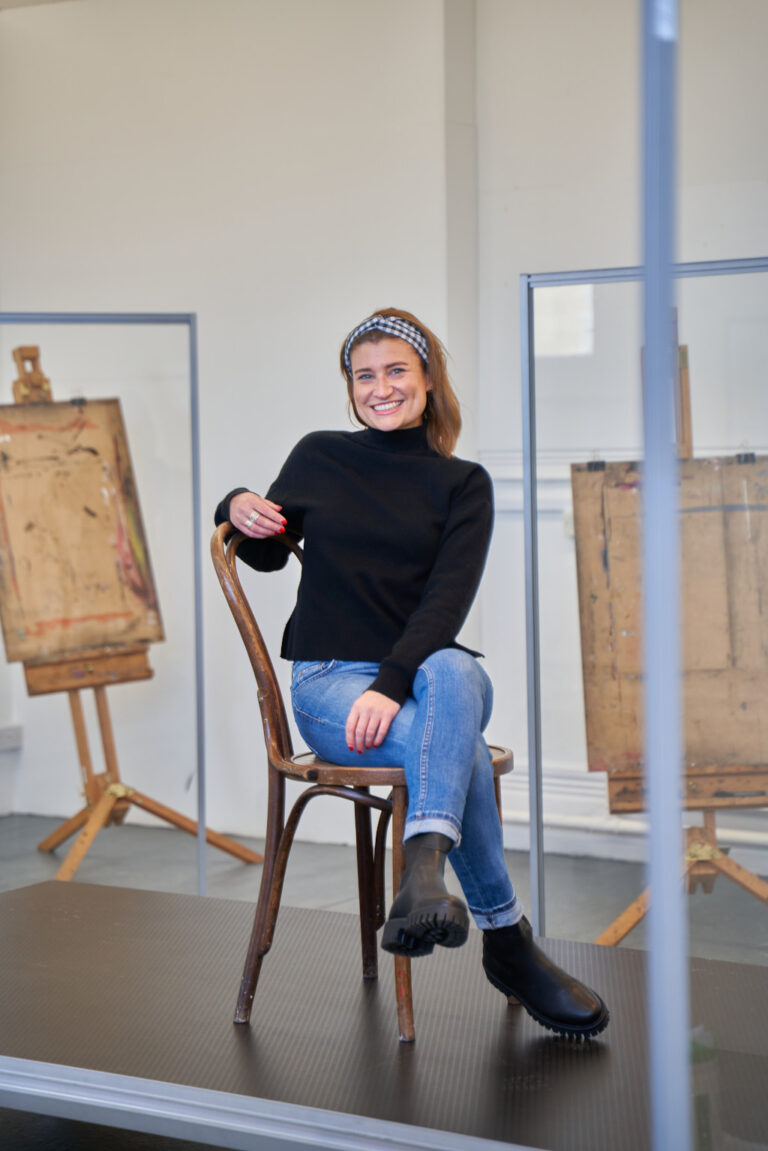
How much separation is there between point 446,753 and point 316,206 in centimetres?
261

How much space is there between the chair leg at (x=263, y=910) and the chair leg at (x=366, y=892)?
0.17m

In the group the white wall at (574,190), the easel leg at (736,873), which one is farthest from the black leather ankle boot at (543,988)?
the white wall at (574,190)

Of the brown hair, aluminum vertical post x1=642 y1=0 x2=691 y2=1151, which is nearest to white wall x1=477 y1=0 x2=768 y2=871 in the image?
the brown hair

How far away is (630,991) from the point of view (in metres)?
1.78

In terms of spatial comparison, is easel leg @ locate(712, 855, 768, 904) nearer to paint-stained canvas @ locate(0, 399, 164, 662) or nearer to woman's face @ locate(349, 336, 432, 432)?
woman's face @ locate(349, 336, 432, 432)

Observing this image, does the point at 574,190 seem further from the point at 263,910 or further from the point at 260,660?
the point at 263,910

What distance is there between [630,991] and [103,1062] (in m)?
0.77

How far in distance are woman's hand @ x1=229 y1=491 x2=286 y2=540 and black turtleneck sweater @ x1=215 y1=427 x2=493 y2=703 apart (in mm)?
46

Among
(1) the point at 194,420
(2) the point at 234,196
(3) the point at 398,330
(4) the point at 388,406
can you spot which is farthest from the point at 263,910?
(2) the point at 234,196

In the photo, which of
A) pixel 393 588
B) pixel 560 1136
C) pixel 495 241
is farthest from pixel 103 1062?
pixel 495 241

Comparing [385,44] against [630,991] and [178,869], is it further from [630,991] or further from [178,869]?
[630,991]

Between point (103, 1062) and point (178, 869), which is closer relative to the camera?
point (103, 1062)

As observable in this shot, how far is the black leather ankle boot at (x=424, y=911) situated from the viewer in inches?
52.6

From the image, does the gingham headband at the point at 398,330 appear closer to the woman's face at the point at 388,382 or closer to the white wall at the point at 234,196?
the woman's face at the point at 388,382
